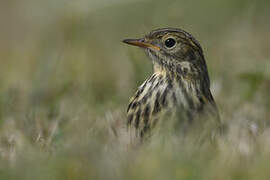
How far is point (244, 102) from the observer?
6.64m

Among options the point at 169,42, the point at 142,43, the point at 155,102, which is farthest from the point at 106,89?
the point at 155,102

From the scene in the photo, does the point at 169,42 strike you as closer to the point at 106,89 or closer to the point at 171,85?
the point at 171,85

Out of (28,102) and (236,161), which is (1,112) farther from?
(236,161)

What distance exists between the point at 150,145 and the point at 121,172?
501 millimetres

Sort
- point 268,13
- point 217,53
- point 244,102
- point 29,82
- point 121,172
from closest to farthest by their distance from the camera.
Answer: point 121,172 < point 244,102 < point 29,82 < point 217,53 < point 268,13

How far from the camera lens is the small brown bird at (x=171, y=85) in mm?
4824

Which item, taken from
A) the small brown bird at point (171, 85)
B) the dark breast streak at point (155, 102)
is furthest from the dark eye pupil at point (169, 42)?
the dark breast streak at point (155, 102)

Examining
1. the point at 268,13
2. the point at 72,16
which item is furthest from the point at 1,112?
the point at 268,13

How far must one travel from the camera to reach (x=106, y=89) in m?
7.43

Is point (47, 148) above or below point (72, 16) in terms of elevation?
below

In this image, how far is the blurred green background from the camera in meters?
3.64

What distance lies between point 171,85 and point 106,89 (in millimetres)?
2265

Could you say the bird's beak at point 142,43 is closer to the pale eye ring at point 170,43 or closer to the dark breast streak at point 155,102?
the pale eye ring at point 170,43

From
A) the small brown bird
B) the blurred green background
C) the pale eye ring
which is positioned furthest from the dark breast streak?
the pale eye ring
